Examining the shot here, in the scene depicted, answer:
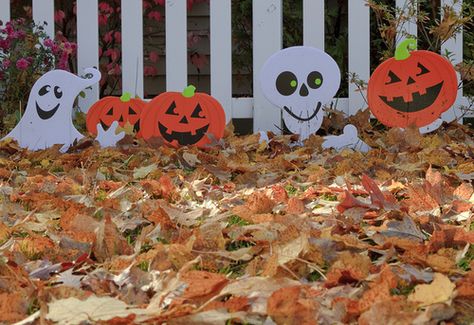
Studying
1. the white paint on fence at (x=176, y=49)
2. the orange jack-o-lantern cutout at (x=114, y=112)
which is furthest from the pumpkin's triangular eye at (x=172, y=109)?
the white paint on fence at (x=176, y=49)

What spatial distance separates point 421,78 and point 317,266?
2.28 metres

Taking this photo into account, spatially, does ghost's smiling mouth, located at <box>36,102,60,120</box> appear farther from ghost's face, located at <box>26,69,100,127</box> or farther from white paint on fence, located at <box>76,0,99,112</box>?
white paint on fence, located at <box>76,0,99,112</box>

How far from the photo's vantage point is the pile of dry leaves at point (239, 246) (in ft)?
3.34

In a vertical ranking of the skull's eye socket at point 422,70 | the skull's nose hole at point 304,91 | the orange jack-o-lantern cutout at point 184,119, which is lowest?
the orange jack-o-lantern cutout at point 184,119

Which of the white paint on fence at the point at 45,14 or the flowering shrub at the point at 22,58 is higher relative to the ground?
the white paint on fence at the point at 45,14

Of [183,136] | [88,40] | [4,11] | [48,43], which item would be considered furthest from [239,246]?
[4,11]

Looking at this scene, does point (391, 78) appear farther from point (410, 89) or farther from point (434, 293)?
point (434, 293)

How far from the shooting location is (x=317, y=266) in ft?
4.26

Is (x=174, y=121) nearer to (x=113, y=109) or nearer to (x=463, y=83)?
(x=113, y=109)

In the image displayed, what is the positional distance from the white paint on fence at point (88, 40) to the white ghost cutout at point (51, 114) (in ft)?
2.70

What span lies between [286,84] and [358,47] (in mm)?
925

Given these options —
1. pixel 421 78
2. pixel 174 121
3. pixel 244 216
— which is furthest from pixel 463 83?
pixel 244 216

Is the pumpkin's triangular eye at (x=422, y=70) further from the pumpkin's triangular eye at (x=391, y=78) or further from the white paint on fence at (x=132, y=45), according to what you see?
the white paint on fence at (x=132, y=45)

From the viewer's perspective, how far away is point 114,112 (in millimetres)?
3736
